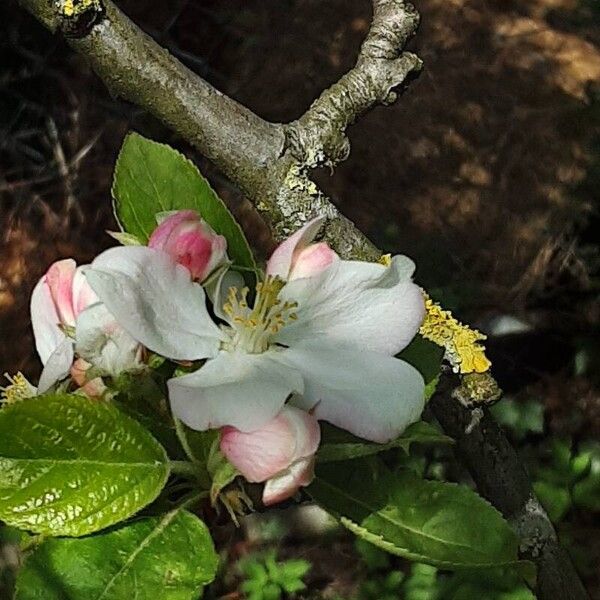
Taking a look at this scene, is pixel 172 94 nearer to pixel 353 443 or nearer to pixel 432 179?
pixel 353 443

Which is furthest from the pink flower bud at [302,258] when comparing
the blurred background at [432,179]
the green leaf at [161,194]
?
the blurred background at [432,179]

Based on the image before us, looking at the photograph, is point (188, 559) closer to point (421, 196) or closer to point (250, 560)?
point (250, 560)

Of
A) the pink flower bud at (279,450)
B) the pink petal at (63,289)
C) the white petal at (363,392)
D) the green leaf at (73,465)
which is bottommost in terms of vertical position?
the green leaf at (73,465)

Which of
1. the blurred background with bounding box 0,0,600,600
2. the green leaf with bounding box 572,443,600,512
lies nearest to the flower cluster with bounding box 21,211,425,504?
the blurred background with bounding box 0,0,600,600

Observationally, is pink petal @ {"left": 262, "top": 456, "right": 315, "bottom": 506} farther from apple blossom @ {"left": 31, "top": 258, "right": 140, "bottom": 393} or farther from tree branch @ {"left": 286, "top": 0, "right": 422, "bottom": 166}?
tree branch @ {"left": 286, "top": 0, "right": 422, "bottom": 166}

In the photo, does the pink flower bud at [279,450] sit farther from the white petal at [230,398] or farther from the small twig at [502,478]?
the small twig at [502,478]

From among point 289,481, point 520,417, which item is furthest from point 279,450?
point 520,417
